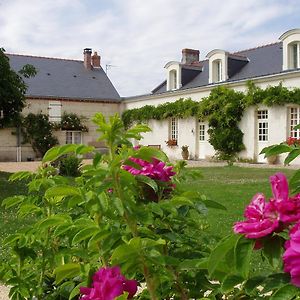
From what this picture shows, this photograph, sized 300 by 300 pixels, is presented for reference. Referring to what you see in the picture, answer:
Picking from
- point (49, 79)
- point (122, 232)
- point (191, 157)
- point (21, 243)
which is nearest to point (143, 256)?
point (122, 232)

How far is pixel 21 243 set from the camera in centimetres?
185

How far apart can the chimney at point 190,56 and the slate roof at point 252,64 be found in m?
4.69

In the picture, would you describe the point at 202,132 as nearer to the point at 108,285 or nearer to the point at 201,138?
the point at 201,138

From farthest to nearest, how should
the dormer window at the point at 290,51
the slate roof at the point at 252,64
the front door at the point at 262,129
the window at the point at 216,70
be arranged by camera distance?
the window at the point at 216,70 < the slate roof at the point at 252,64 < the front door at the point at 262,129 < the dormer window at the point at 290,51

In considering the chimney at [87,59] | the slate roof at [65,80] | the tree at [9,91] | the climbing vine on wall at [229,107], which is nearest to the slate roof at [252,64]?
the climbing vine on wall at [229,107]

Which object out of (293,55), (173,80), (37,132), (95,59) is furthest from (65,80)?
(293,55)

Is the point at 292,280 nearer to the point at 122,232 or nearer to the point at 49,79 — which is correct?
the point at 122,232

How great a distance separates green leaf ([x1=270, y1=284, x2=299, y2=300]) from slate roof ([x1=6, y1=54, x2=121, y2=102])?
3008cm

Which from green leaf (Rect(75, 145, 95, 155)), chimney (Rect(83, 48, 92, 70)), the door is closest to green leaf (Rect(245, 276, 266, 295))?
green leaf (Rect(75, 145, 95, 155))

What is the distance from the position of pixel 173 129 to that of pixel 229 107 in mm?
5871

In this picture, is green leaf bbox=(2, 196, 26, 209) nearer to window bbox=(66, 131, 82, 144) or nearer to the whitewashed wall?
the whitewashed wall

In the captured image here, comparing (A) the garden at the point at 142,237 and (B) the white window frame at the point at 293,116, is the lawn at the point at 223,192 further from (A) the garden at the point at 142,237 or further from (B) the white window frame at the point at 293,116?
(B) the white window frame at the point at 293,116

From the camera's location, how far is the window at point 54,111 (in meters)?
30.8

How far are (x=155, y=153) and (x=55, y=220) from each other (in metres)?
0.44
